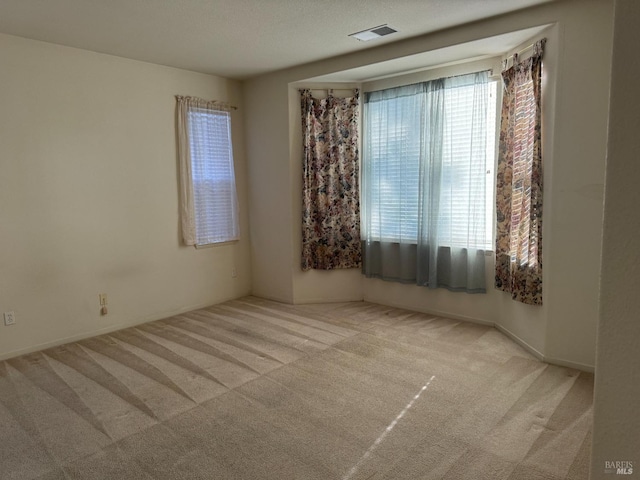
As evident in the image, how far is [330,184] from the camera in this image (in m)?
4.75

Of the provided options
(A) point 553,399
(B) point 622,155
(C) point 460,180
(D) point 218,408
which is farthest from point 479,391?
(B) point 622,155

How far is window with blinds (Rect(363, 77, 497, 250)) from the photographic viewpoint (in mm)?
3922

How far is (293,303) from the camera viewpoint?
4.92 meters

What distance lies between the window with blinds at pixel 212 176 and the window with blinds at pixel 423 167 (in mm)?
1664

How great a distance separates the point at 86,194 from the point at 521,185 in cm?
387

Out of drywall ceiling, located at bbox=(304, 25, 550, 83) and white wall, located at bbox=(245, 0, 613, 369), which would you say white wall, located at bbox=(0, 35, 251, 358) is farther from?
white wall, located at bbox=(245, 0, 613, 369)

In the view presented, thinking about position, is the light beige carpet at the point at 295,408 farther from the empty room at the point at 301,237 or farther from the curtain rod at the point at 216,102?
the curtain rod at the point at 216,102

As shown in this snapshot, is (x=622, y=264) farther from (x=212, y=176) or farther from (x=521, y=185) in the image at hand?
(x=212, y=176)

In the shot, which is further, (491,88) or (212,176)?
(212,176)

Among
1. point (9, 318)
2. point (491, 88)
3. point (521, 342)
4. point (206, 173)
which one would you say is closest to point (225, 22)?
point (206, 173)

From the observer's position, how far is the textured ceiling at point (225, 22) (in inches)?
113

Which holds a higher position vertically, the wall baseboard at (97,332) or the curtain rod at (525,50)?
the curtain rod at (525,50)

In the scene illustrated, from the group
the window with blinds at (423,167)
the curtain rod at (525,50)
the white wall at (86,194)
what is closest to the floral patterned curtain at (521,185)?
the curtain rod at (525,50)

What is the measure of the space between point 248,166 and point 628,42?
4672mm
